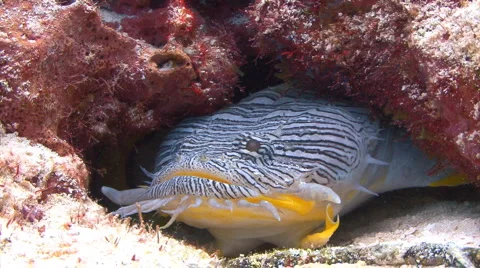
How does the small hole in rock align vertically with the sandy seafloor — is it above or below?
above

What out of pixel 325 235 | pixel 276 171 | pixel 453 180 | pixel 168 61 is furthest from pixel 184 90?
pixel 453 180

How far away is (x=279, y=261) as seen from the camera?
7.58 feet

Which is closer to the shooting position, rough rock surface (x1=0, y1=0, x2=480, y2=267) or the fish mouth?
rough rock surface (x1=0, y1=0, x2=480, y2=267)

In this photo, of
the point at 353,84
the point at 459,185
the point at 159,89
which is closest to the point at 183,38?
the point at 159,89

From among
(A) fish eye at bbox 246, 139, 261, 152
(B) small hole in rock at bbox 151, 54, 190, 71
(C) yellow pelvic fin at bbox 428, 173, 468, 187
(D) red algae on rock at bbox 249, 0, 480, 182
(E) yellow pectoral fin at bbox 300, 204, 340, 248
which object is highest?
(D) red algae on rock at bbox 249, 0, 480, 182

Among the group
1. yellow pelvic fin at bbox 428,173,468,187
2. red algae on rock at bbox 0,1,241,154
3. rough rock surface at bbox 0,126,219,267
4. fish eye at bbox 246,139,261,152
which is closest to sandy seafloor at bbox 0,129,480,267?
rough rock surface at bbox 0,126,219,267

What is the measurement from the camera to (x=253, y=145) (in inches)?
137

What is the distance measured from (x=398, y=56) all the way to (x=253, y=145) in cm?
128

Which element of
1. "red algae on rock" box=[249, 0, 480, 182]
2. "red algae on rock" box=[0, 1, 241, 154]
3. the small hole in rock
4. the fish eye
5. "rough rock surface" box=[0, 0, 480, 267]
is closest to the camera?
"rough rock surface" box=[0, 0, 480, 267]

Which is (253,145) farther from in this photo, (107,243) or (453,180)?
(453,180)

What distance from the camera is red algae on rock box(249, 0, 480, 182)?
8.61ft

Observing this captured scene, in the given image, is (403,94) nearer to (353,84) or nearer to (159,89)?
(353,84)

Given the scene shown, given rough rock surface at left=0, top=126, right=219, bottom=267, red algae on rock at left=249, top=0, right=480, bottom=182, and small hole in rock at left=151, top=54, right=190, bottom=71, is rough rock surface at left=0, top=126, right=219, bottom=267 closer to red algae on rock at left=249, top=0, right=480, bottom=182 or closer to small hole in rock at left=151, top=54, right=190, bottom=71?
small hole in rock at left=151, top=54, right=190, bottom=71

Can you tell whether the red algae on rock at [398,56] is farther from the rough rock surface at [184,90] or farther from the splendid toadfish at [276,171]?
the splendid toadfish at [276,171]
